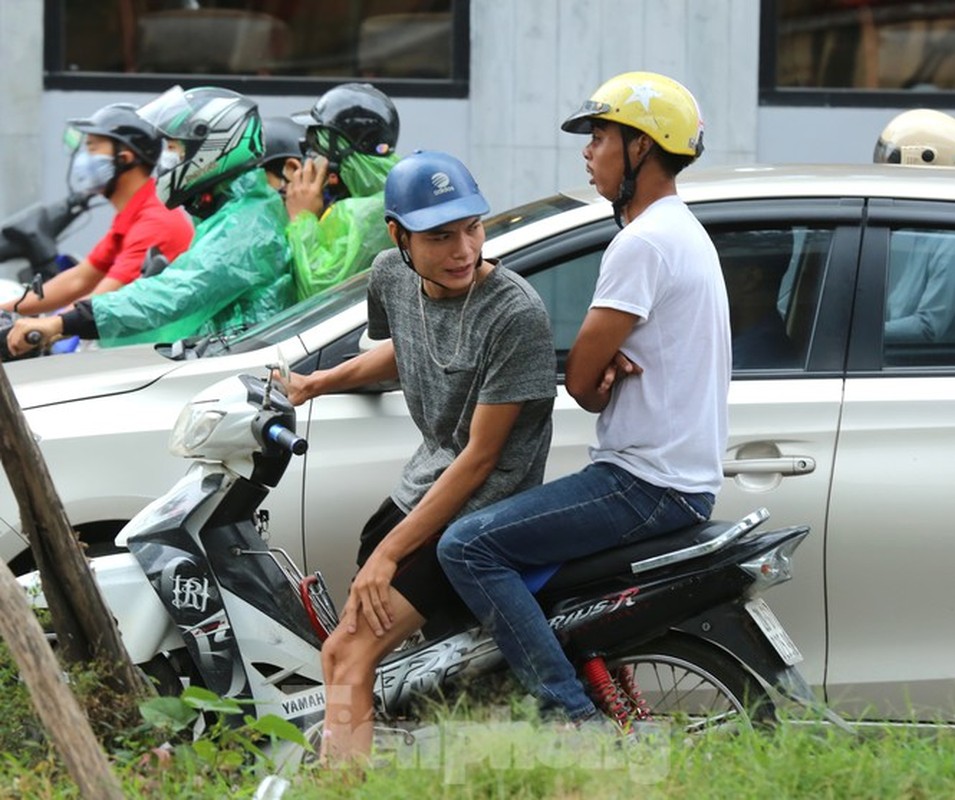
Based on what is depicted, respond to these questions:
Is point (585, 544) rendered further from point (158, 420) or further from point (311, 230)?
point (311, 230)

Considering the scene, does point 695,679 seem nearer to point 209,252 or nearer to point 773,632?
point 773,632

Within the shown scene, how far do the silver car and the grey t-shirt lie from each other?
1.98ft

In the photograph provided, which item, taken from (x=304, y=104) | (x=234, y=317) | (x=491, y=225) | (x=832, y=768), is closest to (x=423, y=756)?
(x=832, y=768)

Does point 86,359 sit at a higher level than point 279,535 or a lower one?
higher

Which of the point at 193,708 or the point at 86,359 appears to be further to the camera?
the point at 86,359

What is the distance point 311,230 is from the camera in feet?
21.4

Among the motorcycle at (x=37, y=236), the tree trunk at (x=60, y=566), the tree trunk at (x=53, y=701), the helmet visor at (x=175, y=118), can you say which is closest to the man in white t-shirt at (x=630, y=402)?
the tree trunk at (x=60, y=566)

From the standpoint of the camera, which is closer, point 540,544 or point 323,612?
point 540,544

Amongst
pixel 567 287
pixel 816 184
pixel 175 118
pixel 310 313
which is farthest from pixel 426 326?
pixel 175 118

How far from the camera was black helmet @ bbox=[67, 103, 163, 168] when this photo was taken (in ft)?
24.7

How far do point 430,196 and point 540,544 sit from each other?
33.7 inches

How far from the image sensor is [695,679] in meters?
4.57

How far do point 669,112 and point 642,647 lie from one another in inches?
51.6

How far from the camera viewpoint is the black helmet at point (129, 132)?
24.7ft
